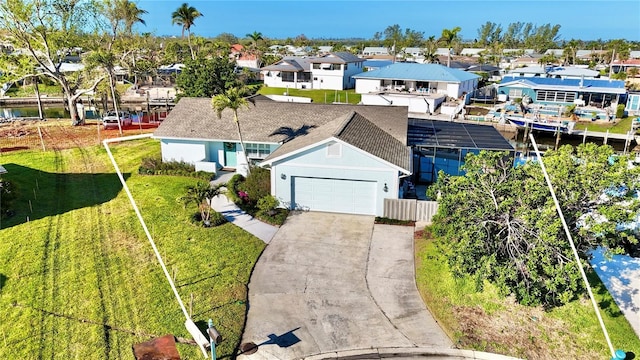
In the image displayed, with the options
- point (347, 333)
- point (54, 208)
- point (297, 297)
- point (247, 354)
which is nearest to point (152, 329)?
point (247, 354)

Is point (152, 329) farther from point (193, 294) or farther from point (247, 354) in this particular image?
point (247, 354)

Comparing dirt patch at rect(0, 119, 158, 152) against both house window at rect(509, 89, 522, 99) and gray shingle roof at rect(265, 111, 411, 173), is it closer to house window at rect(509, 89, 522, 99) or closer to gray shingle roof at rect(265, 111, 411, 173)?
gray shingle roof at rect(265, 111, 411, 173)

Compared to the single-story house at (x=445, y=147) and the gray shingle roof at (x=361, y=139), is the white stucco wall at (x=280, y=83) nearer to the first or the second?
the single-story house at (x=445, y=147)

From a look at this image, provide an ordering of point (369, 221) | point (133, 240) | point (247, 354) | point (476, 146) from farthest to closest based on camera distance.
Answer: point (476, 146)
point (369, 221)
point (133, 240)
point (247, 354)

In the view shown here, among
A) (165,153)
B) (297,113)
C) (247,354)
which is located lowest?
(247,354)

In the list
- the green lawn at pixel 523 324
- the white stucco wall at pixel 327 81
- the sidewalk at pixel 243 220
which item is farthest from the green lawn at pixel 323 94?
the green lawn at pixel 523 324

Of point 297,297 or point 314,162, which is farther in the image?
point 314,162

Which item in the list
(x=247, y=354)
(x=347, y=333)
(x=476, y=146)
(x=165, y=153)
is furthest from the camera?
(x=165, y=153)
